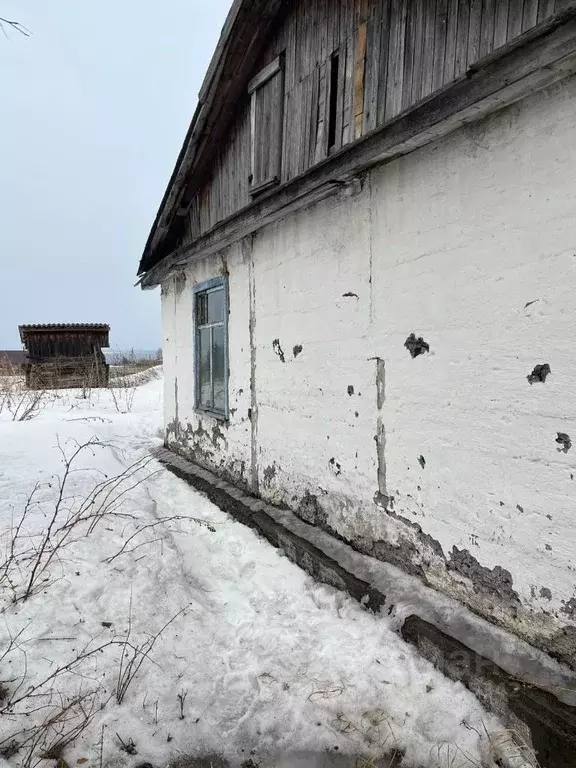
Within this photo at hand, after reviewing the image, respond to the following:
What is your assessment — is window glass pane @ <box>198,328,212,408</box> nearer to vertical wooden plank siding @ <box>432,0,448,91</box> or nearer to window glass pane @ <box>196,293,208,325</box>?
window glass pane @ <box>196,293,208,325</box>

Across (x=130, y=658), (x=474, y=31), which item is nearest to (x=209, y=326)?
(x=130, y=658)

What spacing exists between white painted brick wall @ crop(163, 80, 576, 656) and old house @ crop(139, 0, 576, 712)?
0.04 feet

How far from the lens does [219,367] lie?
5723 millimetres

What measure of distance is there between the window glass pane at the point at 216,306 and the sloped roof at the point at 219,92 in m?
1.30

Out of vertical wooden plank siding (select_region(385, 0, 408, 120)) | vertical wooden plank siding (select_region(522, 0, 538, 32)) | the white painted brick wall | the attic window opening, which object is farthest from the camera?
the attic window opening

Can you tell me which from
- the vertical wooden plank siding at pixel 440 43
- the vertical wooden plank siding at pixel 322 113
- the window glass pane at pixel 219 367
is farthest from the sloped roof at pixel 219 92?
the vertical wooden plank siding at pixel 440 43

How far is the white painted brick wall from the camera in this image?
2143 mm

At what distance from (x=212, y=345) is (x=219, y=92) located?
2.77 metres

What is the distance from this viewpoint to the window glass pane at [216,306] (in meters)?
5.70

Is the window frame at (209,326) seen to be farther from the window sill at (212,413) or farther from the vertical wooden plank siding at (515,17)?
the vertical wooden plank siding at (515,17)

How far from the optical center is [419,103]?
2461 mm

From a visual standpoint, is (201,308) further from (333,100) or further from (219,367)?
(333,100)

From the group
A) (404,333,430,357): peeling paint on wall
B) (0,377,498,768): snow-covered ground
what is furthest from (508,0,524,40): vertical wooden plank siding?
(0,377,498,768): snow-covered ground

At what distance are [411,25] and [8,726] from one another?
4.18 metres
